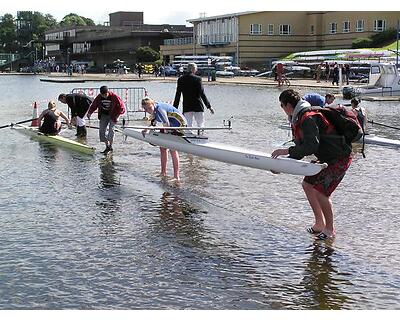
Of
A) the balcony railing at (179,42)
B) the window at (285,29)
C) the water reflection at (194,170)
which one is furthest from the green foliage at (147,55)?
the water reflection at (194,170)

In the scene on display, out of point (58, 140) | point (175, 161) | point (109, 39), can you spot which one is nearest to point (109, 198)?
point (175, 161)

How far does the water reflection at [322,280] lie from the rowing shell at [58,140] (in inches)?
353

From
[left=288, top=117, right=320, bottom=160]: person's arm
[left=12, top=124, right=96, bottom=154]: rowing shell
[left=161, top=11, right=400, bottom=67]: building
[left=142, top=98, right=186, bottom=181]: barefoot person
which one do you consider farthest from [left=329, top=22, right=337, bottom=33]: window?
[left=288, top=117, right=320, bottom=160]: person's arm

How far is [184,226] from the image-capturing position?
920 cm

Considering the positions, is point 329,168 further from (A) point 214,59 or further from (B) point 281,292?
(A) point 214,59

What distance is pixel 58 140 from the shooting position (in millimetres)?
17391

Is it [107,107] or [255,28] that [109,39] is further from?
[107,107]

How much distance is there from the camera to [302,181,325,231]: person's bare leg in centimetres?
805

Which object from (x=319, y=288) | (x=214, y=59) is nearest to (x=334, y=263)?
(x=319, y=288)

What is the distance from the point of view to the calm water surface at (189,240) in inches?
259

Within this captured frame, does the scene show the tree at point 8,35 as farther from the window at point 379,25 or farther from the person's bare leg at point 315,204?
the person's bare leg at point 315,204

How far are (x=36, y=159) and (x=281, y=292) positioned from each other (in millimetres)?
9784

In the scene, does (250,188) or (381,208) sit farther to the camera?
(250,188)

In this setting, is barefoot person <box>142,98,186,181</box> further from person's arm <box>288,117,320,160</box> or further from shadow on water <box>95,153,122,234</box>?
person's arm <box>288,117,320,160</box>
